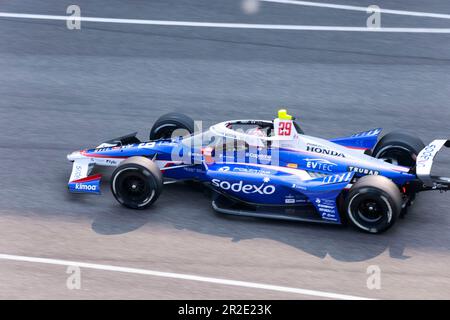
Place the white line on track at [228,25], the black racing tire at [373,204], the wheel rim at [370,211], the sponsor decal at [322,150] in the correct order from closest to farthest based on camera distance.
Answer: the black racing tire at [373,204] → the wheel rim at [370,211] → the sponsor decal at [322,150] → the white line on track at [228,25]

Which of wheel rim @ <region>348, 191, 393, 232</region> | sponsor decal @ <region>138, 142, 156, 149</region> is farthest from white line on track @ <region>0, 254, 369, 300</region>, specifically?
sponsor decal @ <region>138, 142, 156, 149</region>

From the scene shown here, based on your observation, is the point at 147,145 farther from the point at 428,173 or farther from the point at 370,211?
the point at 428,173

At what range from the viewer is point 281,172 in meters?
11.4

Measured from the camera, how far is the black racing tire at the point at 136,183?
11.4 meters

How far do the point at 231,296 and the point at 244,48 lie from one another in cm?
790

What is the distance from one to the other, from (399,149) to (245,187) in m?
2.43

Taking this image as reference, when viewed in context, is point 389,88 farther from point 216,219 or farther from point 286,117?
point 216,219

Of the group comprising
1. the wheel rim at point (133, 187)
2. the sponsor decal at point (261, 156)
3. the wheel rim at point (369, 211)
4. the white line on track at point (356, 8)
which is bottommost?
the wheel rim at point (369, 211)

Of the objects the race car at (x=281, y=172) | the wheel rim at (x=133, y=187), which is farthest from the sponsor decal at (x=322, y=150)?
the wheel rim at (x=133, y=187)

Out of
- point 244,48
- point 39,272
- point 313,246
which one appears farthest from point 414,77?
point 39,272

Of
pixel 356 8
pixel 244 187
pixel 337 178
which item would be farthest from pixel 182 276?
pixel 356 8

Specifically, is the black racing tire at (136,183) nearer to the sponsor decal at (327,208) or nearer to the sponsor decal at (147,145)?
the sponsor decal at (147,145)

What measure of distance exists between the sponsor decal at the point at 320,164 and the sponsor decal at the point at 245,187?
68 centimetres

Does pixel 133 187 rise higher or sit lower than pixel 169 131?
lower
